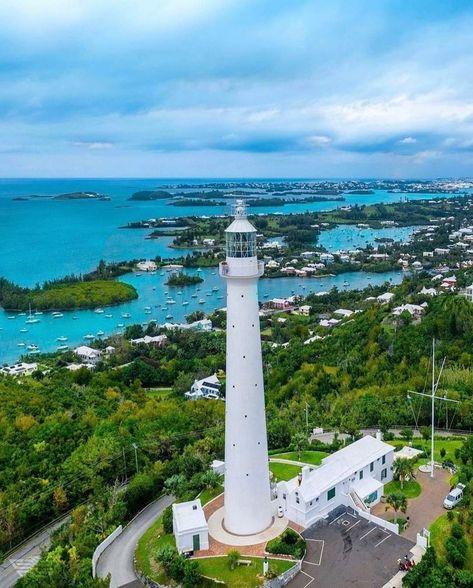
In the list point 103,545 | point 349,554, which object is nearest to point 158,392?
point 103,545

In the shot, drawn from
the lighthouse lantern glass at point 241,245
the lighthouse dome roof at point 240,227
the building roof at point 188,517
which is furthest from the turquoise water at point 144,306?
the lighthouse dome roof at point 240,227

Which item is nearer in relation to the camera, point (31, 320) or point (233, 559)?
point (233, 559)

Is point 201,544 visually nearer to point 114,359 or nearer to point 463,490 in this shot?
point 463,490

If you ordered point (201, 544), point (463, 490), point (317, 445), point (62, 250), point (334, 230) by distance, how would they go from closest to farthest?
point (201, 544) → point (463, 490) → point (317, 445) → point (62, 250) → point (334, 230)

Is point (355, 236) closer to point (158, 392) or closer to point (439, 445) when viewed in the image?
point (158, 392)

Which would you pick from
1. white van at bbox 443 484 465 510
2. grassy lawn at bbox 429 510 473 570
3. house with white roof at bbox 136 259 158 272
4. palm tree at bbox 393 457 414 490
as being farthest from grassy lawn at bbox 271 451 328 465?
house with white roof at bbox 136 259 158 272

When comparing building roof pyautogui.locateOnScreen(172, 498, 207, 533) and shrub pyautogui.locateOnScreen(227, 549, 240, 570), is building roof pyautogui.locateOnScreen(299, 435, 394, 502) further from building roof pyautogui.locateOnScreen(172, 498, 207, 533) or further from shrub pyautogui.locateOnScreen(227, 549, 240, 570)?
building roof pyautogui.locateOnScreen(172, 498, 207, 533)

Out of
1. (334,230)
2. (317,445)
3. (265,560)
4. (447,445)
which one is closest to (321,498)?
(265,560)
